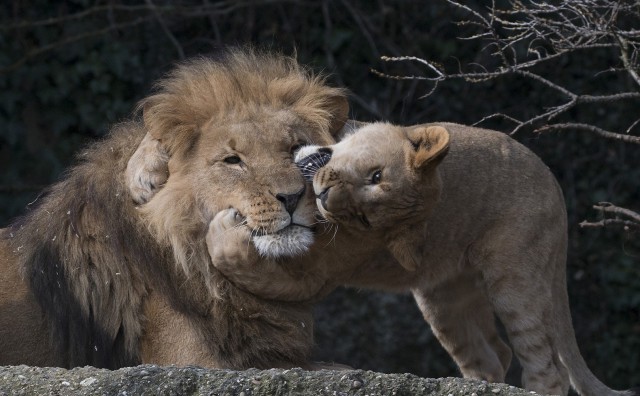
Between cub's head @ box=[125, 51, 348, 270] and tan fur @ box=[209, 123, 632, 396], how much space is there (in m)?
0.19

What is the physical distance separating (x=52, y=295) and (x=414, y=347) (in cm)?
359

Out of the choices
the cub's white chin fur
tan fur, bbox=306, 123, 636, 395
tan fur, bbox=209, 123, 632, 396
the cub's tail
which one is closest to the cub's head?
the cub's white chin fur

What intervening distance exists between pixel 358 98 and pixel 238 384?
466 cm

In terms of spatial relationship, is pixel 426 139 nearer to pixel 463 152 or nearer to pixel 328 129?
pixel 328 129

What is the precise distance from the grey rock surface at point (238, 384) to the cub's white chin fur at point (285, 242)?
786 mm

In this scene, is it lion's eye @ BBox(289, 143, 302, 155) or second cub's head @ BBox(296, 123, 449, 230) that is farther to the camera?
lion's eye @ BBox(289, 143, 302, 155)

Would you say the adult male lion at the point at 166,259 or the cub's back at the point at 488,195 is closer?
the adult male lion at the point at 166,259

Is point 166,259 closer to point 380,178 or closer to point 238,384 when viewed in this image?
point 380,178

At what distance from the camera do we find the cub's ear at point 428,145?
3.83 metres

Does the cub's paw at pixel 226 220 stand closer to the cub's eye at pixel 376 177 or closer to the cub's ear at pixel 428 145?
the cub's eye at pixel 376 177

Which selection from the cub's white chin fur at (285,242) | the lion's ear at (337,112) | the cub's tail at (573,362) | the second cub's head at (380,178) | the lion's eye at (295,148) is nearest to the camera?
the cub's white chin fur at (285,242)

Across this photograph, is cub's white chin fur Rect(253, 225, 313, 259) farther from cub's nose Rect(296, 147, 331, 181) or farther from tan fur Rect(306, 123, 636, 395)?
tan fur Rect(306, 123, 636, 395)

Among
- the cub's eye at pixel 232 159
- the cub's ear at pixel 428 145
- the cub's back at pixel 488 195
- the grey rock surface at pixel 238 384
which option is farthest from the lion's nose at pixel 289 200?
the cub's back at pixel 488 195

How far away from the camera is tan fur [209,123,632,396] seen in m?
4.01
